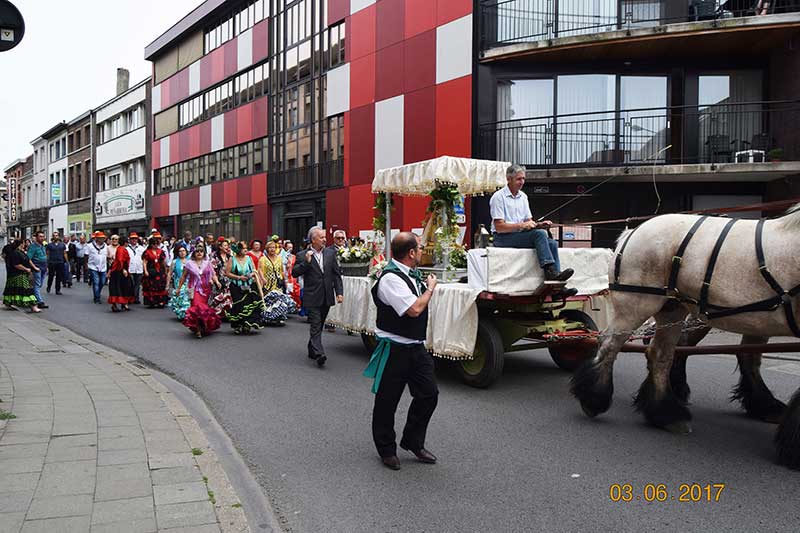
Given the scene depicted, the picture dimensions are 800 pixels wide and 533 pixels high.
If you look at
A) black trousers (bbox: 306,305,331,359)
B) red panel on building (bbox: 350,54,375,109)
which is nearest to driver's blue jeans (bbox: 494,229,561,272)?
black trousers (bbox: 306,305,331,359)

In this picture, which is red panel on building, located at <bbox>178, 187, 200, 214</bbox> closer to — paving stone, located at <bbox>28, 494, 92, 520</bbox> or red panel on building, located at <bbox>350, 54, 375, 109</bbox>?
red panel on building, located at <bbox>350, 54, 375, 109</bbox>

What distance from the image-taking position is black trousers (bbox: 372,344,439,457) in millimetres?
5055

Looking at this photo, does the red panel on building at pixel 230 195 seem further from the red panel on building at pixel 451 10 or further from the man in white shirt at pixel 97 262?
the red panel on building at pixel 451 10

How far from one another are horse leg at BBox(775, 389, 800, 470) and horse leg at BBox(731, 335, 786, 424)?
1.22 metres

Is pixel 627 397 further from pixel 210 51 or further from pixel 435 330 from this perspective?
pixel 210 51

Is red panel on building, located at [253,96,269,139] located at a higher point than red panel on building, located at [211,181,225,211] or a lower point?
higher

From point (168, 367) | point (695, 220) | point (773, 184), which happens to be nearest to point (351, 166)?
point (773, 184)

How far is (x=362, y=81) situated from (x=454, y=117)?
561cm

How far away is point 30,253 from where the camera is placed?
1820 centimetres

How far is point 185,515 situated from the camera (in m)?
3.89

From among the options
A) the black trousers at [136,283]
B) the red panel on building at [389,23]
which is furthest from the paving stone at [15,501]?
the red panel on building at [389,23]

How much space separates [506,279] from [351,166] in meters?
17.8

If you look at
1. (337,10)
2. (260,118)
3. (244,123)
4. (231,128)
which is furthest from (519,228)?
(231,128)

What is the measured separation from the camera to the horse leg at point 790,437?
189 inches
